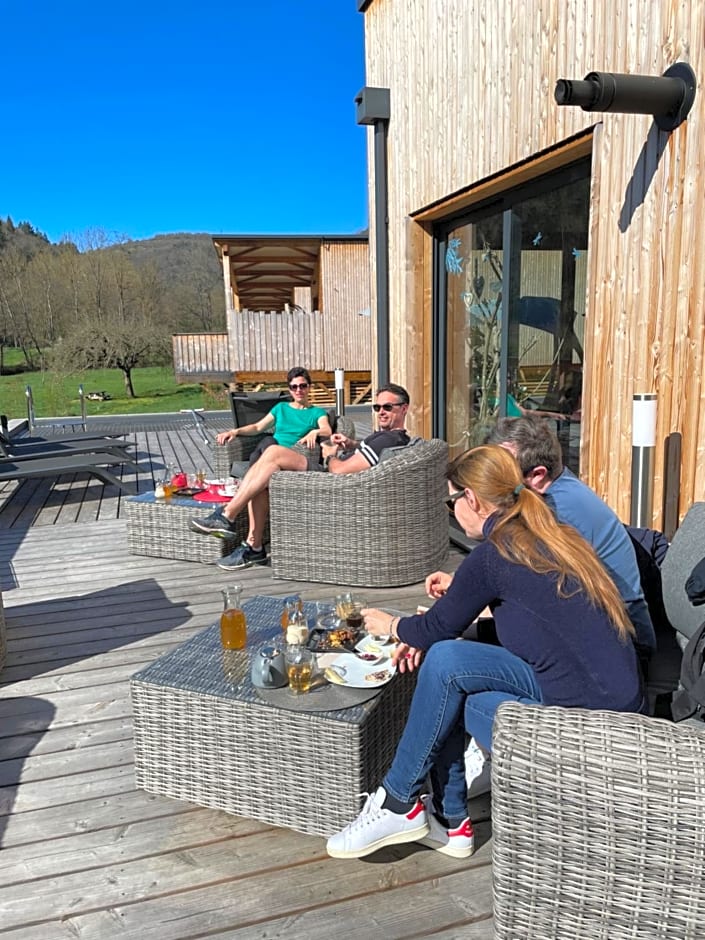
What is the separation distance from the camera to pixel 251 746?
6.57 ft

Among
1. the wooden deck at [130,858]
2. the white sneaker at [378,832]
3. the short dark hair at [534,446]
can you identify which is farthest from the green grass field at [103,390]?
the white sneaker at [378,832]

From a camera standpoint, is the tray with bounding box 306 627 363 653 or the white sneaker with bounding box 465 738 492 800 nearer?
the white sneaker with bounding box 465 738 492 800

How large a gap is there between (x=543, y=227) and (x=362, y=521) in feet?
6.63

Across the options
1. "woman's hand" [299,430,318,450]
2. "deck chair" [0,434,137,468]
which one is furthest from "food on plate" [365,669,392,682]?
"deck chair" [0,434,137,468]

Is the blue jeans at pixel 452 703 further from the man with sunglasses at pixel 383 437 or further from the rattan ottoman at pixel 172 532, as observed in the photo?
the rattan ottoman at pixel 172 532

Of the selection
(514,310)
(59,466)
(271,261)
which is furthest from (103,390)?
(514,310)

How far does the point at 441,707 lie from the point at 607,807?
1.92ft

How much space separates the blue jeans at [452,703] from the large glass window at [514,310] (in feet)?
7.40

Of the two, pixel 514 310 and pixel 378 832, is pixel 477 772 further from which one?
pixel 514 310

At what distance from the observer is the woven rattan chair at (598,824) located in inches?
48.0

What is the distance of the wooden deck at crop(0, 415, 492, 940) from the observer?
1689 millimetres

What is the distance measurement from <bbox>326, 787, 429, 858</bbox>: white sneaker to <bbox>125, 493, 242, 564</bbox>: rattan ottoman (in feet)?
8.65

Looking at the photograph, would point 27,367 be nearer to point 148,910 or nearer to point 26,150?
point 26,150

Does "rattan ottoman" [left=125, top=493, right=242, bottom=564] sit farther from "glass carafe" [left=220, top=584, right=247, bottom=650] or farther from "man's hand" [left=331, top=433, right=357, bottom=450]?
"glass carafe" [left=220, top=584, right=247, bottom=650]
